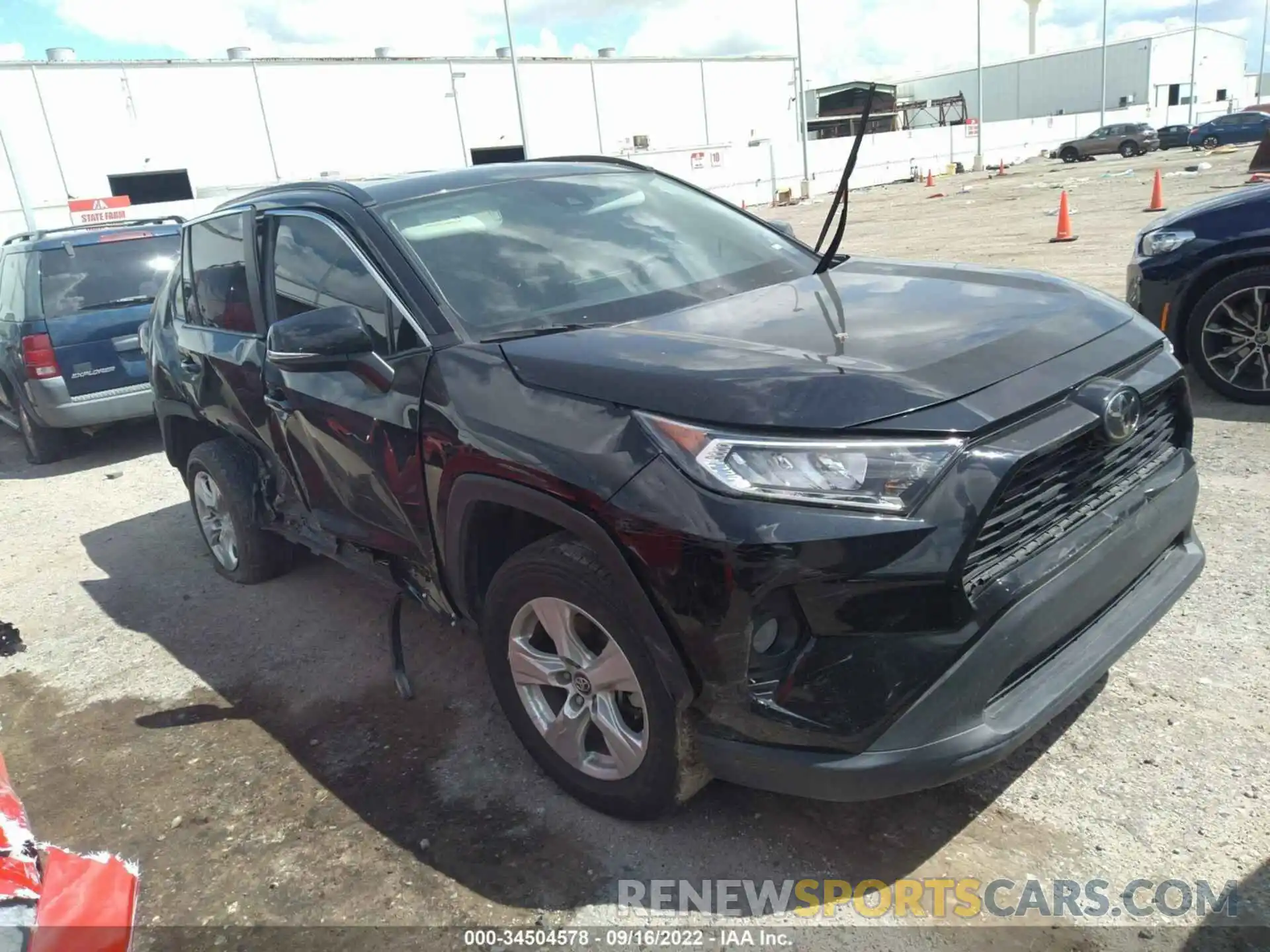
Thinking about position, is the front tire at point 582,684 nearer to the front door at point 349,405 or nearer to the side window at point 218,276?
the front door at point 349,405

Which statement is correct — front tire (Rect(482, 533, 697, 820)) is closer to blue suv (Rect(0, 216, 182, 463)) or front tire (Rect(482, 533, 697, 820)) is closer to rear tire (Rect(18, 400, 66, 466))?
blue suv (Rect(0, 216, 182, 463))

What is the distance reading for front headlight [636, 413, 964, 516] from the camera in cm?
207

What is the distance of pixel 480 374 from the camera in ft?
8.88

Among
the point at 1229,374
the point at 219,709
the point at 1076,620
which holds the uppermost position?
the point at 1076,620

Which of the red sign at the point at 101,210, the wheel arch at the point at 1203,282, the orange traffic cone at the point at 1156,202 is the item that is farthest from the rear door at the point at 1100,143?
the wheel arch at the point at 1203,282

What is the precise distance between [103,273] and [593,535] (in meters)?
7.17

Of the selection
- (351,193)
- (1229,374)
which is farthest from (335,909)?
(1229,374)

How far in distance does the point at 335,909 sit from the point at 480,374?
60.6 inches

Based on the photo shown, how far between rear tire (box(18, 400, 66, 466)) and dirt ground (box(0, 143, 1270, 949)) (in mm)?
3725

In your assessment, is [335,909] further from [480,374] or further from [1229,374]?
[1229,374]

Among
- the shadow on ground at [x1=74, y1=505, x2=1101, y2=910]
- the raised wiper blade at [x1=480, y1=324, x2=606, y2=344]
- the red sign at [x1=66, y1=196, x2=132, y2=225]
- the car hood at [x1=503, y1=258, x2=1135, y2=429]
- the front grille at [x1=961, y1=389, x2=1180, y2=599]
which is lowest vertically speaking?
the shadow on ground at [x1=74, y1=505, x2=1101, y2=910]

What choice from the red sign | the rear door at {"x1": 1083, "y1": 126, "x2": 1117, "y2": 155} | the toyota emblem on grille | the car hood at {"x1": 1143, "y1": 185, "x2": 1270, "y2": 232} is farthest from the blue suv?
the rear door at {"x1": 1083, "y1": 126, "x2": 1117, "y2": 155}

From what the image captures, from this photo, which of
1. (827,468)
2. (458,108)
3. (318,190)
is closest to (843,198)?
(827,468)

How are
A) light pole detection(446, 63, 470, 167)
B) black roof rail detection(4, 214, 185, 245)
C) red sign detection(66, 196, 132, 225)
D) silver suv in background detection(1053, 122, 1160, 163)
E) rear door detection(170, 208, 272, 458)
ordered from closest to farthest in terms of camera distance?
1. rear door detection(170, 208, 272, 458)
2. black roof rail detection(4, 214, 185, 245)
3. red sign detection(66, 196, 132, 225)
4. silver suv in background detection(1053, 122, 1160, 163)
5. light pole detection(446, 63, 470, 167)
